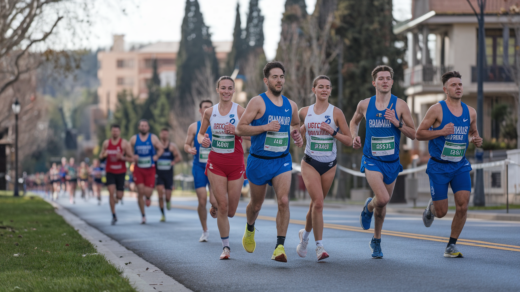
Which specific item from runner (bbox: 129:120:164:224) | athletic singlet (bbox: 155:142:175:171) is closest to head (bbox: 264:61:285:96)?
runner (bbox: 129:120:164:224)

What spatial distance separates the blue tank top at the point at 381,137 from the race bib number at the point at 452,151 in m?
0.57

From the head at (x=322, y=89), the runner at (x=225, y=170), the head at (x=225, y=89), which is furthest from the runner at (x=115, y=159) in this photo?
the head at (x=322, y=89)

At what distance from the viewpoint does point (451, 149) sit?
9898mm

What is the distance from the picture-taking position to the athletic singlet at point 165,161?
19250 millimetres

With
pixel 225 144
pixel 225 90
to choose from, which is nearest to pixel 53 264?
pixel 225 144

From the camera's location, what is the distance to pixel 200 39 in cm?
8869

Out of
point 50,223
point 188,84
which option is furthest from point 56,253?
point 188,84

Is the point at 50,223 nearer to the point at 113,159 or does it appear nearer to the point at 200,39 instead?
the point at 113,159

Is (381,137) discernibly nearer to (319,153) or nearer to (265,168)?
(319,153)

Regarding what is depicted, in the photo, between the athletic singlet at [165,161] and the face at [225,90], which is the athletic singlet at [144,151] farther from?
the face at [225,90]

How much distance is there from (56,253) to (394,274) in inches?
183

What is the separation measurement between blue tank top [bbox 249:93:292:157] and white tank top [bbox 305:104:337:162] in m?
0.34

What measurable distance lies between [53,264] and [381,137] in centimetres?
406

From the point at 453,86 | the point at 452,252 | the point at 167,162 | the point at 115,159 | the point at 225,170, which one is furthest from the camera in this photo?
the point at 167,162
